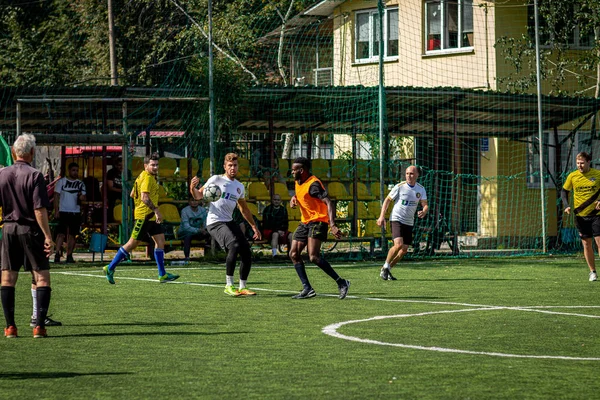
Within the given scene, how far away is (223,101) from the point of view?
23562 mm

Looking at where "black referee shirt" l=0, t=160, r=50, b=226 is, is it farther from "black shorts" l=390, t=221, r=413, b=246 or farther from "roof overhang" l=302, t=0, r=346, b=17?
"roof overhang" l=302, t=0, r=346, b=17

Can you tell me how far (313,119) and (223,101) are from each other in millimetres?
4205

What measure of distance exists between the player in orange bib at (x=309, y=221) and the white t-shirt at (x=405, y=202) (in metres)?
3.78

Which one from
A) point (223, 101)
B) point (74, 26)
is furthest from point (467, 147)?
point (74, 26)

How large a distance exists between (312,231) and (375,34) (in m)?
A: 20.4

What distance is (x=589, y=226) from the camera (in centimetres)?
1880

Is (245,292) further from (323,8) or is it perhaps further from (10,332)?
(323,8)

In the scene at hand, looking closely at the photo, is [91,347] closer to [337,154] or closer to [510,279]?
[510,279]

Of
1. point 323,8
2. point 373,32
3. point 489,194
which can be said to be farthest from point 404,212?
point 323,8

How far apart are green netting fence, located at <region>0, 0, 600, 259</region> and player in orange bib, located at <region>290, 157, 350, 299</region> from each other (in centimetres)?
747

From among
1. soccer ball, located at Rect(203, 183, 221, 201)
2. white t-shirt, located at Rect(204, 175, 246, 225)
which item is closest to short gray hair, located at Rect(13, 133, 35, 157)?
soccer ball, located at Rect(203, 183, 221, 201)

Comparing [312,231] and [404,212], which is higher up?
[404,212]

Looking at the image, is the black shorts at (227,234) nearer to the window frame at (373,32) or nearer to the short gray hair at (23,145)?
the short gray hair at (23,145)

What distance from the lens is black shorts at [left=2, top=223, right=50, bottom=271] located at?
10898 mm
